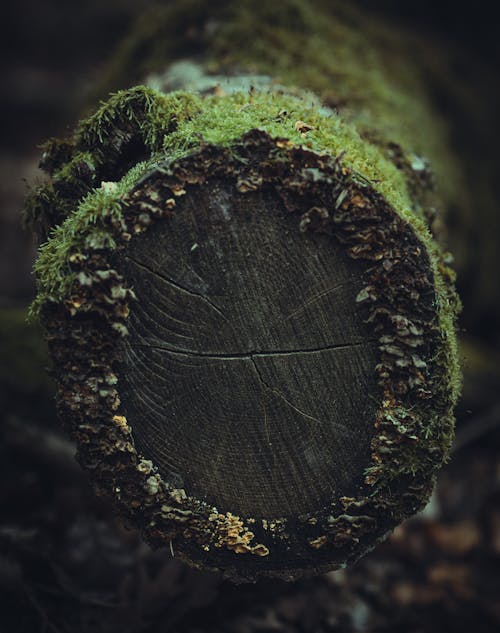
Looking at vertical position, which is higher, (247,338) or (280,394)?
(247,338)

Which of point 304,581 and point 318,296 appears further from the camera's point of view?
point 304,581

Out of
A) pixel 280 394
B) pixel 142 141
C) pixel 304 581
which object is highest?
pixel 142 141

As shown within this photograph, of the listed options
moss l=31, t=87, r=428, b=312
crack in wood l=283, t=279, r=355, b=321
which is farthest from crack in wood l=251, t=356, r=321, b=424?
moss l=31, t=87, r=428, b=312

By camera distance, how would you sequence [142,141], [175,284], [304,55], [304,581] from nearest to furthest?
[175,284] < [142,141] < [304,581] < [304,55]

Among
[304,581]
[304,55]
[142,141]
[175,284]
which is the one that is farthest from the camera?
[304,55]

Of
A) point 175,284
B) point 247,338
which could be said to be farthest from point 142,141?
point 247,338

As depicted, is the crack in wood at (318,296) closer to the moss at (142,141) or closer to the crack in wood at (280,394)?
the crack in wood at (280,394)

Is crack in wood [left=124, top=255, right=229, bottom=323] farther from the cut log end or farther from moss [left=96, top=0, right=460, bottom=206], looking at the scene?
moss [left=96, top=0, right=460, bottom=206]

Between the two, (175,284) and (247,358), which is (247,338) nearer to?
(247,358)
